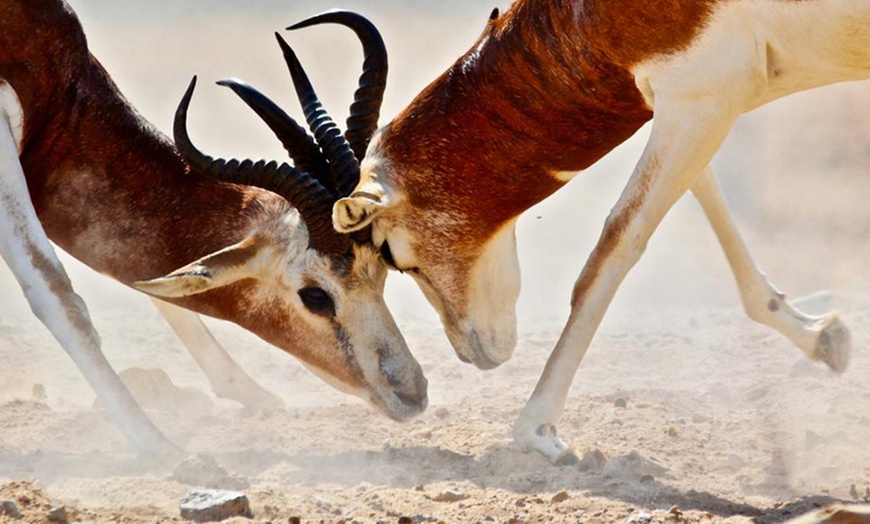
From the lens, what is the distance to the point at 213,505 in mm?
6629

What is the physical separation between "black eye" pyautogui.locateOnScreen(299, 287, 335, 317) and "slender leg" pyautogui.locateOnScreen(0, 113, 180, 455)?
1135 mm

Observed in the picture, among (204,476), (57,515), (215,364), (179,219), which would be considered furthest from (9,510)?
(215,364)

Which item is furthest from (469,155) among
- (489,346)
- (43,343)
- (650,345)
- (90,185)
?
(43,343)

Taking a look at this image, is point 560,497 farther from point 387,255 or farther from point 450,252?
point 387,255

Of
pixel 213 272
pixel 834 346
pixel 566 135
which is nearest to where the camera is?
pixel 213 272

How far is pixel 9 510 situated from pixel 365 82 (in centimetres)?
370

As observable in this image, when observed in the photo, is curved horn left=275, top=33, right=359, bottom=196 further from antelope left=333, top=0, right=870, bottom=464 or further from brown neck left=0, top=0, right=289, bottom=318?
brown neck left=0, top=0, right=289, bottom=318

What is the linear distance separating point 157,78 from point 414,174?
45.2 feet

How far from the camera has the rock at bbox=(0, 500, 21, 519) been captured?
6336mm

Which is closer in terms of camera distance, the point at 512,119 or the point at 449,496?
the point at 449,496

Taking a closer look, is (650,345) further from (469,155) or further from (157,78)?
(157,78)

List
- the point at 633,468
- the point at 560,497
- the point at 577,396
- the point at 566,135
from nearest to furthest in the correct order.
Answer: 1. the point at 560,497
2. the point at 633,468
3. the point at 566,135
4. the point at 577,396

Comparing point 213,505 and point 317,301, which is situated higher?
point 317,301

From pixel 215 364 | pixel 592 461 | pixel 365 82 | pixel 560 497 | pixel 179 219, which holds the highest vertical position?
pixel 365 82
